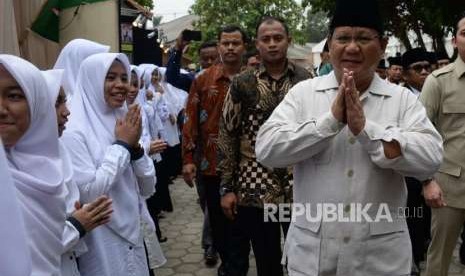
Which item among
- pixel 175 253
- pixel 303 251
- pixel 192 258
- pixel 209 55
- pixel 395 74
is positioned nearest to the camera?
pixel 303 251

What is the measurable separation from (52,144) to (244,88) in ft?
5.03

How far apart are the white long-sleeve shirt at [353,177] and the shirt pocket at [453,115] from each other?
4.93 feet

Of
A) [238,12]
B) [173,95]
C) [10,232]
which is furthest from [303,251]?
[238,12]

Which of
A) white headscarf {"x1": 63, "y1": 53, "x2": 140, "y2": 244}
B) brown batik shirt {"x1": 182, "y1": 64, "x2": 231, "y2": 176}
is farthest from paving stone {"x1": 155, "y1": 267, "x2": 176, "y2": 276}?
white headscarf {"x1": 63, "y1": 53, "x2": 140, "y2": 244}

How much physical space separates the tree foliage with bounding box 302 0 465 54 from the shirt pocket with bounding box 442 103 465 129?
7.18 m

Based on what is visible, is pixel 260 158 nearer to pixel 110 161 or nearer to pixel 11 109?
pixel 110 161

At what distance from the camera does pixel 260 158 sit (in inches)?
90.3

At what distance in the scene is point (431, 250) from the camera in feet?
11.9

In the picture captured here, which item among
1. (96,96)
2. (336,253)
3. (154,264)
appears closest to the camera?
(336,253)

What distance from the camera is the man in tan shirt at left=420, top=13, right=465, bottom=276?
3498mm

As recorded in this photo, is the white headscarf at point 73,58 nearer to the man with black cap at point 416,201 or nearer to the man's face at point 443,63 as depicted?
the man with black cap at point 416,201

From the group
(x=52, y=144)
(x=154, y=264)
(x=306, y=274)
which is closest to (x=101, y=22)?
(x=154, y=264)

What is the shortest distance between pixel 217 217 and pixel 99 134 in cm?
185

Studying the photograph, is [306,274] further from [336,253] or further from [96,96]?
[96,96]
